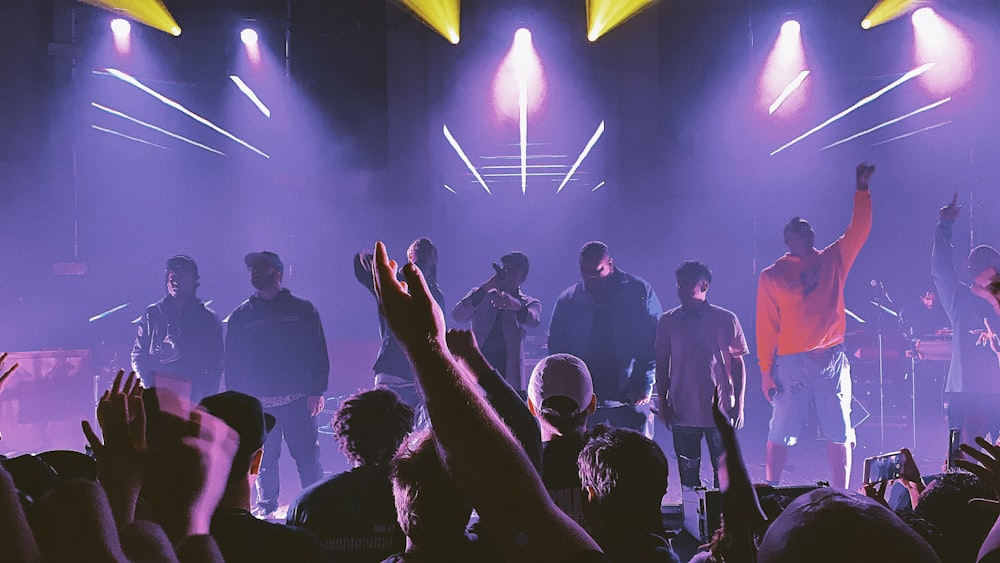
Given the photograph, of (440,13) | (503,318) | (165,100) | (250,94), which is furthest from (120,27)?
(503,318)

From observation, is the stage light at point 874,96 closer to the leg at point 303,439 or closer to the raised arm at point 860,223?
the raised arm at point 860,223

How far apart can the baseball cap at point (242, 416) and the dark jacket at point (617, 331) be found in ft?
11.5

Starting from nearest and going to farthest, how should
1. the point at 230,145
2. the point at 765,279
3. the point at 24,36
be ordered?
the point at 765,279, the point at 24,36, the point at 230,145

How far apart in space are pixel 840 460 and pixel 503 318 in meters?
2.39

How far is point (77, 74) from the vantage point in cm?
733

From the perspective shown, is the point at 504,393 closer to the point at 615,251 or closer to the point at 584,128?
the point at 584,128

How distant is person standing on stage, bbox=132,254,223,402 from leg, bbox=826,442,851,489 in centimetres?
422

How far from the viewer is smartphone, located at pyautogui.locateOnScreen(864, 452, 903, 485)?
2.32 metres

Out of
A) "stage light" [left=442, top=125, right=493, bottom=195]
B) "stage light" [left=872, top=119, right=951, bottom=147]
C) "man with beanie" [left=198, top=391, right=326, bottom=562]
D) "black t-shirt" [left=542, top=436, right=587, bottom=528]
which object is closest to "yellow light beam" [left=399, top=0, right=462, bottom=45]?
"stage light" [left=442, top=125, right=493, bottom=195]

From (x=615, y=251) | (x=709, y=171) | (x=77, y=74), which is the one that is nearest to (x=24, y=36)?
(x=77, y=74)

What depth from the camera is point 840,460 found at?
5.02 metres

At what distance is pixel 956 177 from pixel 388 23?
6.01 metres

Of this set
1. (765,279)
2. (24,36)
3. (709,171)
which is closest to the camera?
(765,279)

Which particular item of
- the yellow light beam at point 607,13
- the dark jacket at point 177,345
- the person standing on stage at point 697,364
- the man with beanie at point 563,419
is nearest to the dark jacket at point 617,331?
the person standing on stage at point 697,364
